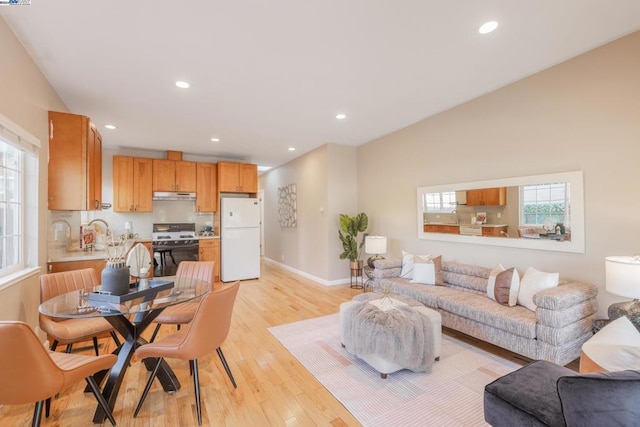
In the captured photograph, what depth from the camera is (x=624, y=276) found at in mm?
1985

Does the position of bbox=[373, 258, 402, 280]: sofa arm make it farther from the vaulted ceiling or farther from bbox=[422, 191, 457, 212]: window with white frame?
the vaulted ceiling

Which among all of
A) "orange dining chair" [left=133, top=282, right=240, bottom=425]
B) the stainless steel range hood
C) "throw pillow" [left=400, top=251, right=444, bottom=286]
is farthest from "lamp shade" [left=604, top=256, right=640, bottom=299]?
the stainless steel range hood

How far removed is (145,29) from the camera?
2117 millimetres

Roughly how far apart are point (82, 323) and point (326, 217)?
12.5ft

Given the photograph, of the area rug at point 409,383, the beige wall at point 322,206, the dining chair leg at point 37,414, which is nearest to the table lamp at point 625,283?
the area rug at point 409,383

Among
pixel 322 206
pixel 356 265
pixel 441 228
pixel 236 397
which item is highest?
pixel 322 206

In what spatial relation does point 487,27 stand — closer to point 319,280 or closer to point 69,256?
point 319,280

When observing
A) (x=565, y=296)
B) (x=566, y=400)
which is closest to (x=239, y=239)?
(x=565, y=296)

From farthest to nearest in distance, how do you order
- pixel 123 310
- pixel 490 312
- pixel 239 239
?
pixel 239 239 → pixel 490 312 → pixel 123 310

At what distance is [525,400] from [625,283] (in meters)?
1.38

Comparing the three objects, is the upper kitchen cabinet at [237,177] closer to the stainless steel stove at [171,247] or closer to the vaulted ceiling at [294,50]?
the stainless steel stove at [171,247]

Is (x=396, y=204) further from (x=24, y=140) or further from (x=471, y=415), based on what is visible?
(x=24, y=140)

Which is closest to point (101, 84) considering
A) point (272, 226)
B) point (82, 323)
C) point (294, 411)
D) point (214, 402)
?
point (82, 323)

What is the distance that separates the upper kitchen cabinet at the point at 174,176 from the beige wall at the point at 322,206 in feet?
7.31
